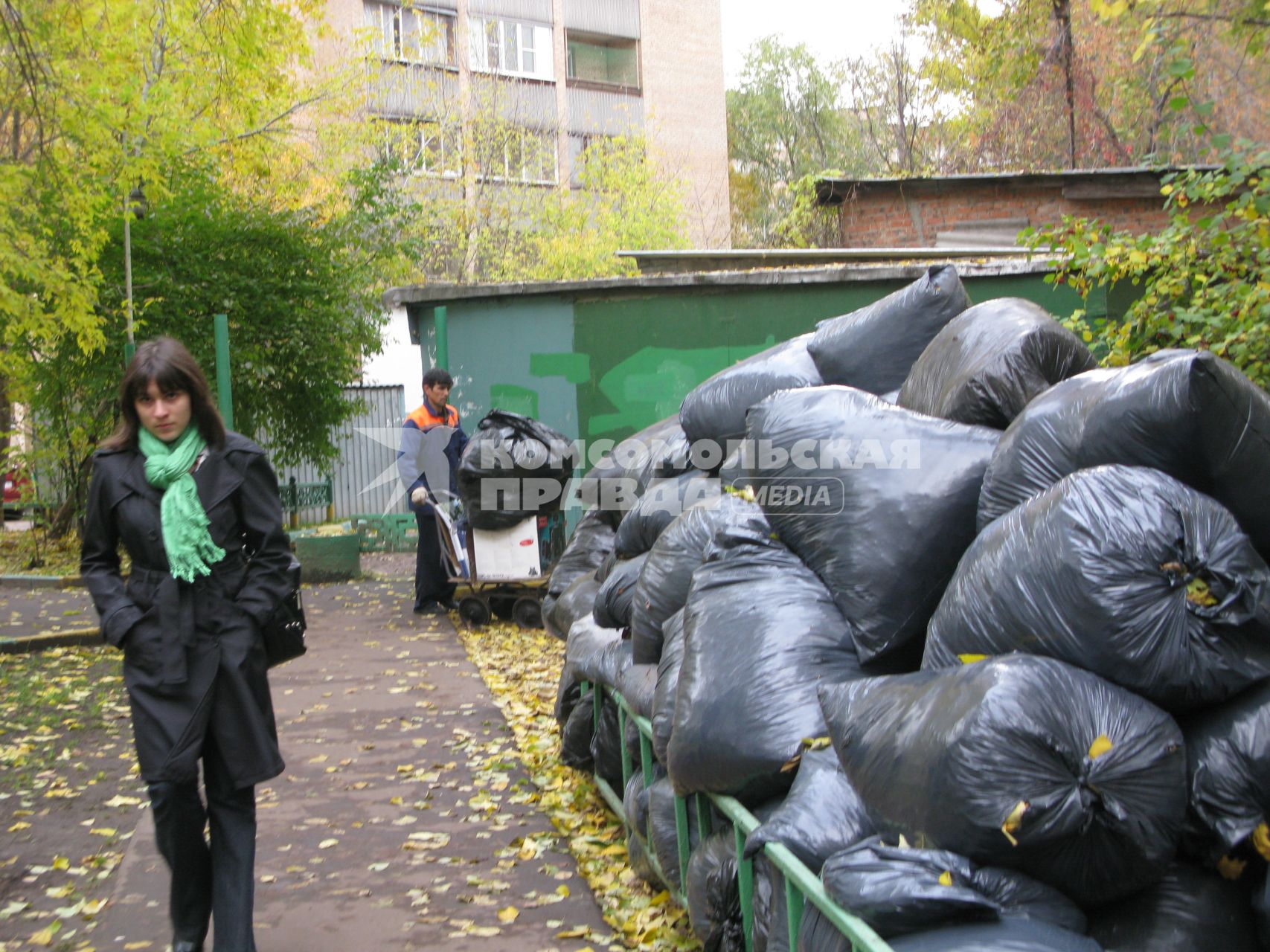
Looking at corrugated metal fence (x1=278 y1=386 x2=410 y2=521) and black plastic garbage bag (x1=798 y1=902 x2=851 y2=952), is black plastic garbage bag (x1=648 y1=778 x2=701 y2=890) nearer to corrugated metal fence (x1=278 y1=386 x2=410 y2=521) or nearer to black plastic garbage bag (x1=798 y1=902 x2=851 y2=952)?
black plastic garbage bag (x1=798 y1=902 x2=851 y2=952)

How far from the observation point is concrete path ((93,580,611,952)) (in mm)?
3561

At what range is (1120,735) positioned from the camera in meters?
2.06

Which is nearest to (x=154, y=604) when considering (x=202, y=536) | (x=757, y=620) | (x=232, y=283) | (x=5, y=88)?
(x=202, y=536)

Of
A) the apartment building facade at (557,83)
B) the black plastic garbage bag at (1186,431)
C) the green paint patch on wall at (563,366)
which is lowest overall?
the black plastic garbage bag at (1186,431)

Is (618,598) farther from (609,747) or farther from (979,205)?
(979,205)

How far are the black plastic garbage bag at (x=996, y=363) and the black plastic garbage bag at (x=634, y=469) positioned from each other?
1.72 metres

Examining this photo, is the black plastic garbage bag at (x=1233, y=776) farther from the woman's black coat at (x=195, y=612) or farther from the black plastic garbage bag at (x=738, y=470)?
the woman's black coat at (x=195, y=612)

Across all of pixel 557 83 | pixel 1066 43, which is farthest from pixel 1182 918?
pixel 557 83

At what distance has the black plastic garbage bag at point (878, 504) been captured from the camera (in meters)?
3.01

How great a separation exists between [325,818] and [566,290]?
5759 millimetres

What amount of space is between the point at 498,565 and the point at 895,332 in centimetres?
433

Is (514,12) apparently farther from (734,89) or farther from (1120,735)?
(1120,735)

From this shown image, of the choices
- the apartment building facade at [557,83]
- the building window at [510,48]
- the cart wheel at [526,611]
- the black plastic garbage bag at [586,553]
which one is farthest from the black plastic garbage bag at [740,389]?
the building window at [510,48]

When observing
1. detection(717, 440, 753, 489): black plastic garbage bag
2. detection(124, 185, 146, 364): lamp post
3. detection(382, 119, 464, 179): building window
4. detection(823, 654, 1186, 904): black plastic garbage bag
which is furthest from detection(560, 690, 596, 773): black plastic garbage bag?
detection(382, 119, 464, 179): building window
